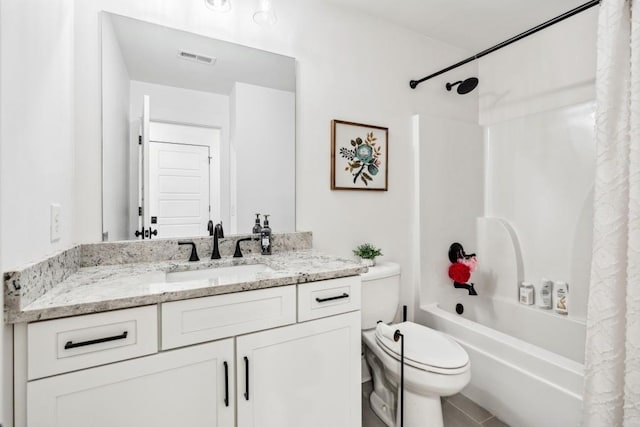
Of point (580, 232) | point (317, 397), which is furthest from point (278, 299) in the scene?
point (580, 232)

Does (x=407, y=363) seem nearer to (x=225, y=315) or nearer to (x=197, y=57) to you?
(x=225, y=315)

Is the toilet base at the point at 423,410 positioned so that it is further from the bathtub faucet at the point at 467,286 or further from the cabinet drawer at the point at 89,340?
the cabinet drawer at the point at 89,340

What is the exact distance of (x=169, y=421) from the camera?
964 mm

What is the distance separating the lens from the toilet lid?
1401 mm

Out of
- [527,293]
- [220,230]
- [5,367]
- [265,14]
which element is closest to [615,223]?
[527,293]

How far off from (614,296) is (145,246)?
189cm

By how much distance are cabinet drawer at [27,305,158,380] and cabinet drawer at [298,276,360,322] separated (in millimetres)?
507

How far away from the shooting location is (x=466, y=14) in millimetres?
2064

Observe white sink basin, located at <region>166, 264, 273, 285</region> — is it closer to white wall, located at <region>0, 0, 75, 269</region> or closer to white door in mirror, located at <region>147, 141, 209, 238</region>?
white door in mirror, located at <region>147, 141, 209, 238</region>

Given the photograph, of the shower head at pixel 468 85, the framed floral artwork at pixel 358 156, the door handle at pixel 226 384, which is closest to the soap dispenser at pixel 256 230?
the framed floral artwork at pixel 358 156

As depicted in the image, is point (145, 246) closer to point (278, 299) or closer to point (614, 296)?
point (278, 299)

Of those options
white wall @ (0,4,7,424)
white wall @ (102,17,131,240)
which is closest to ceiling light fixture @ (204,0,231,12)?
white wall @ (102,17,131,240)

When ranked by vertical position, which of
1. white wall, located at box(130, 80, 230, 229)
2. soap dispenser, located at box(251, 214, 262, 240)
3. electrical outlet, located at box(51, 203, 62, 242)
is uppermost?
white wall, located at box(130, 80, 230, 229)

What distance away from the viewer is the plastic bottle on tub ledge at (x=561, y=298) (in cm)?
201
